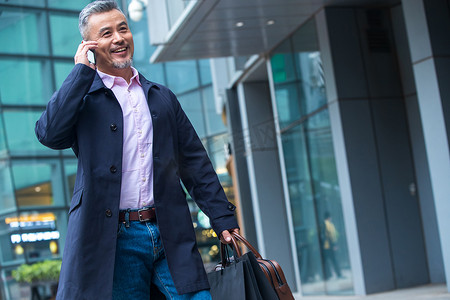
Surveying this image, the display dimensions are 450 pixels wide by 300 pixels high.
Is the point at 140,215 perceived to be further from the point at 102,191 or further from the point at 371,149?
the point at 371,149

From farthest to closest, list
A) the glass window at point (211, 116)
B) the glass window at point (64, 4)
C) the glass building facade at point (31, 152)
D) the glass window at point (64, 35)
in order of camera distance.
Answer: the glass window at point (211, 116)
the glass building facade at point (31, 152)
the glass window at point (64, 35)
the glass window at point (64, 4)

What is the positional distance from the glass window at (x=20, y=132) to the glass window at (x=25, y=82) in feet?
0.99

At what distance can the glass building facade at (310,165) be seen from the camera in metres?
10.6

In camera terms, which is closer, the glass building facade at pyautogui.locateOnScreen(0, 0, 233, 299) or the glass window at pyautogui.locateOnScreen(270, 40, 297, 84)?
the glass window at pyautogui.locateOnScreen(270, 40, 297, 84)

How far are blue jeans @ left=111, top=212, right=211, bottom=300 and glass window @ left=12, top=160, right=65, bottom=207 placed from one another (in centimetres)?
1387

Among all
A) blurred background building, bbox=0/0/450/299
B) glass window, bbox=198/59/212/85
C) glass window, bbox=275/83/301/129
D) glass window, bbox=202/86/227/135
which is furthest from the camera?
glass window, bbox=198/59/212/85

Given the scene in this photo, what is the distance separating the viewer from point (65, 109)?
240 centimetres

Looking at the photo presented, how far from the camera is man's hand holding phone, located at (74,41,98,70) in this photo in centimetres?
252

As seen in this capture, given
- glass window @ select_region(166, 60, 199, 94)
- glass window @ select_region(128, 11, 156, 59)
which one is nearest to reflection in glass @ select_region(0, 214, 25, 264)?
glass window @ select_region(128, 11, 156, 59)

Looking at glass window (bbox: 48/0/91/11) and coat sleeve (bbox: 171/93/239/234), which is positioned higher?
glass window (bbox: 48/0/91/11)

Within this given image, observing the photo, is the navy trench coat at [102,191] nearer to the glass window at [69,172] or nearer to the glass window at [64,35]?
the glass window at [64,35]

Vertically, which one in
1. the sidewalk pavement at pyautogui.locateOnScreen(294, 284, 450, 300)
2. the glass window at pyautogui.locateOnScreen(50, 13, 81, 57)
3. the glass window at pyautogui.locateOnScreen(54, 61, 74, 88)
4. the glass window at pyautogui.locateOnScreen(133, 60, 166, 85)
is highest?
the glass window at pyautogui.locateOnScreen(133, 60, 166, 85)

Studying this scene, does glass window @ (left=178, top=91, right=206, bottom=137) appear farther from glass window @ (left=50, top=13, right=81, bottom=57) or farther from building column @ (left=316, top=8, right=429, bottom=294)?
building column @ (left=316, top=8, right=429, bottom=294)

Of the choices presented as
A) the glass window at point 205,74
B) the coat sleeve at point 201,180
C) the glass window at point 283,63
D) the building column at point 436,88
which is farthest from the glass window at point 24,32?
the coat sleeve at point 201,180
